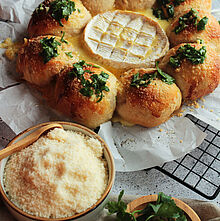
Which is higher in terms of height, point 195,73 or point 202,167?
point 195,73

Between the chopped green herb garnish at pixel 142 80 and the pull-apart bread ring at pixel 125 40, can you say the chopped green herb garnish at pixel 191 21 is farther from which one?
the chopped green herb garnish at pixel 142 80

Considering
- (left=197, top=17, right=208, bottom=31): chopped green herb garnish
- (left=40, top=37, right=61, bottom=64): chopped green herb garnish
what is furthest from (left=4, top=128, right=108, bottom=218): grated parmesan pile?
(left=197, top=17, right=208, bottom=31): chopped green herb garnish

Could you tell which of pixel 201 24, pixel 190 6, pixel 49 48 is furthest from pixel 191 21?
pixel 49 48

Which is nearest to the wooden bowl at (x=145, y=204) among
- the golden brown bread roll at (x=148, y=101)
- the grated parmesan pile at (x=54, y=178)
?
the grated parmesan pile at (x=54, y=178)

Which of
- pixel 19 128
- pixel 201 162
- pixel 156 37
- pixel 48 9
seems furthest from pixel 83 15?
pixel 201 162

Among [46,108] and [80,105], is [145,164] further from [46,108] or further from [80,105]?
[46,108]

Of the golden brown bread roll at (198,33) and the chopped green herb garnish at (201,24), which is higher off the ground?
the chopped green herb garnish at (201,24)

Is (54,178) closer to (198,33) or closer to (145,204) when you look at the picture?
(145,204)
